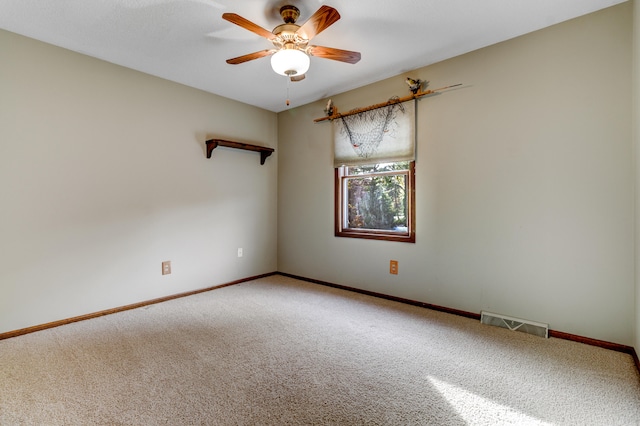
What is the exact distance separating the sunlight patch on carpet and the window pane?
5.50ft

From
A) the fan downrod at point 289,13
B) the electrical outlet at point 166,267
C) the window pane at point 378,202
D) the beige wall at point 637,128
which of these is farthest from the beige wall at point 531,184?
the electrical outlet at point 166,267

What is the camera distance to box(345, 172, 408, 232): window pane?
308 centimetres

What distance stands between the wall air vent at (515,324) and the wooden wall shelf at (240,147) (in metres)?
2.90

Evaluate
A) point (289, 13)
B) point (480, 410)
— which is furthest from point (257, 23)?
point (480, 410)

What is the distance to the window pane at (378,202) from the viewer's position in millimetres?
3080

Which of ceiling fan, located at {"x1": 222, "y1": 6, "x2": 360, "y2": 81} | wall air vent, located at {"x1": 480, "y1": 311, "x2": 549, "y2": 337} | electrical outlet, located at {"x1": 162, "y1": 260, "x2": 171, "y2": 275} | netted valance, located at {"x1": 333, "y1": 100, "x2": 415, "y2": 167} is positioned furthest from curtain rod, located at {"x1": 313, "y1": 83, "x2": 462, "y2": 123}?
electrical outlet, located at {"x1": 162, "y1": 260, "x2": 171, "y2": 275}

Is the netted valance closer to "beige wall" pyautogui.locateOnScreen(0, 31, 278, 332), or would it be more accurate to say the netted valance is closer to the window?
the window

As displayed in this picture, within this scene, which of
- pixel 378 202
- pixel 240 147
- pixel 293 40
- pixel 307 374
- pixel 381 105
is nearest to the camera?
pixel 307 374

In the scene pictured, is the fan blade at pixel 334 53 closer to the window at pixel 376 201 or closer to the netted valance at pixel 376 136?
the netted valance at pixel 376 136

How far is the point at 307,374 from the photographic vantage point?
67.4 inches

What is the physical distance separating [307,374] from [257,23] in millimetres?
2323

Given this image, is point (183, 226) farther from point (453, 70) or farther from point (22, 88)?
point (453, 70)

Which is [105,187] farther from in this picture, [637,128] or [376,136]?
[637,128]

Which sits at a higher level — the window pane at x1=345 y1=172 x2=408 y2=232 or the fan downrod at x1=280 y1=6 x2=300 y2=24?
the fan downrod at x1=280 y1=6 x2=300 y2=24
